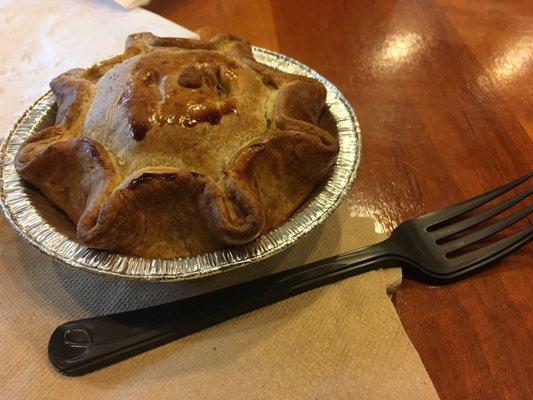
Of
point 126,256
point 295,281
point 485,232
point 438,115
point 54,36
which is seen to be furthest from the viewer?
point 54,36

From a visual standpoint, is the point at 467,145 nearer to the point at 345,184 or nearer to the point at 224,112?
the point at 345,184

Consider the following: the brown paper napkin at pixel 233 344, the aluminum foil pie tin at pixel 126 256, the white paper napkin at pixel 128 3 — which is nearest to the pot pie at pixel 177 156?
the aluminum foil pie tin at pixel 126 256

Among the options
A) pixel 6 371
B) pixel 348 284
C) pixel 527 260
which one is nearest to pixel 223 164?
pixel 348 284

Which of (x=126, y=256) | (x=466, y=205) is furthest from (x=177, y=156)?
(x=466, y=205)

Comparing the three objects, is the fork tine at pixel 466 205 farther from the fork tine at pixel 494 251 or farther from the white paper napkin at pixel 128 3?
the white paper napkin at pixel 128 3

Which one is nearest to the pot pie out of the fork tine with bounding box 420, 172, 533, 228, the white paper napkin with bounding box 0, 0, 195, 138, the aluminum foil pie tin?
the aluminum foil pie tin

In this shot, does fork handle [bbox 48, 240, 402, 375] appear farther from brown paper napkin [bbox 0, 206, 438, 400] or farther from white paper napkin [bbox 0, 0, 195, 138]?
white paper napkin [bbox 0, 0, 195, 138]

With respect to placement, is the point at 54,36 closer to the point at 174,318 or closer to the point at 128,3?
the point at 128,3
